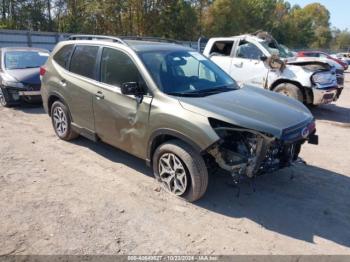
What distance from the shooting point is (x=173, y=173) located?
4.29m

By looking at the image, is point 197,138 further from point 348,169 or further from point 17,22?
point 17,22

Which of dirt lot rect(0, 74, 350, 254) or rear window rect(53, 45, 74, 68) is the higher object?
rear window rect(53, 45, 74, 68)

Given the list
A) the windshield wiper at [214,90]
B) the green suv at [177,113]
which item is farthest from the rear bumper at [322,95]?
the windshield wiper at [214,90]

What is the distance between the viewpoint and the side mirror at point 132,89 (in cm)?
432

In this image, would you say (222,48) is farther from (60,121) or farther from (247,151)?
(247,151)

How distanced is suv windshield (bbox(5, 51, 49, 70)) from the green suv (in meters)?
4.32

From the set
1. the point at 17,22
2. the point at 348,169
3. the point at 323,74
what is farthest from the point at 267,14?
the point at 348,169

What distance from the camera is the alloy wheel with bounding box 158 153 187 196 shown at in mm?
4168

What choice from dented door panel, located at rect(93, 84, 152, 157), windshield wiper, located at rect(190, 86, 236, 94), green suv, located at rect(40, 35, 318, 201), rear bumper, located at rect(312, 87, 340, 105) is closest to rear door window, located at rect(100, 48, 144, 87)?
green suv, located at rect(40, 35, 318, 201)

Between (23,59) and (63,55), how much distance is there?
14.5ft

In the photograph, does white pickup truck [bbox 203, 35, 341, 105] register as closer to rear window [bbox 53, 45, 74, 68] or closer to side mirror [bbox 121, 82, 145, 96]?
rear window [bbox 53, 45, 74, 68]

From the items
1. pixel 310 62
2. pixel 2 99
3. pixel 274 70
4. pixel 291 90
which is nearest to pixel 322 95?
pixel 291 90

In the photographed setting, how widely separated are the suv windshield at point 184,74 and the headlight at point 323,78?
424cm

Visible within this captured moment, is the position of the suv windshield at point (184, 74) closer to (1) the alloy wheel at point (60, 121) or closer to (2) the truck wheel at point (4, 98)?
(1) the alloy wheel at point (60, 121)
